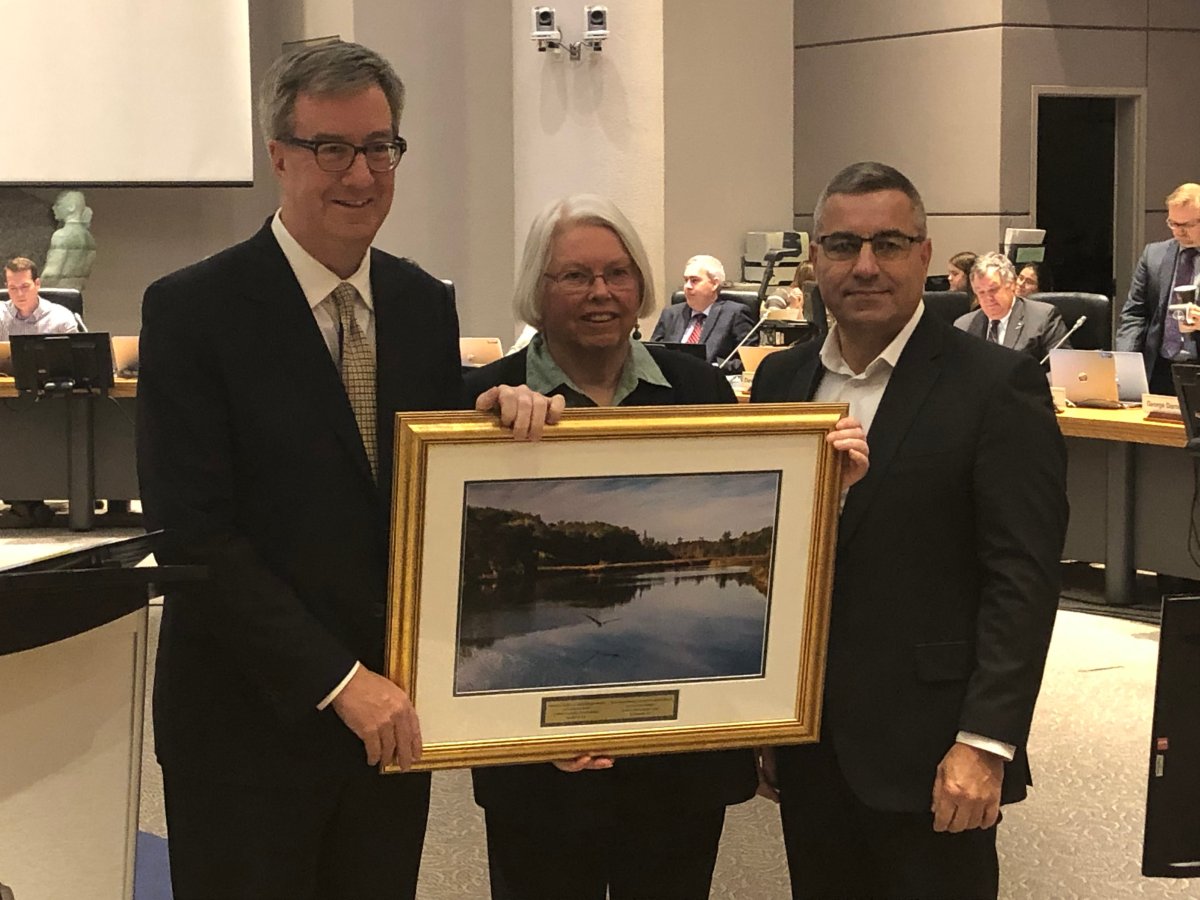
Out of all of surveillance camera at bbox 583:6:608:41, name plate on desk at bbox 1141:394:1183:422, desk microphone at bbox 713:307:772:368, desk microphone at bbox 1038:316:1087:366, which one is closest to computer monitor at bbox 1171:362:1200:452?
name plate on desk at bbox 1141:394:1183:422

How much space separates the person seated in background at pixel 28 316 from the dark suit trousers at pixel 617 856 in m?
7.99

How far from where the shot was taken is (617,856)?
235cm

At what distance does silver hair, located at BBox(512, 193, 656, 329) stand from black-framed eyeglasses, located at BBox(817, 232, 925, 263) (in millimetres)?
291

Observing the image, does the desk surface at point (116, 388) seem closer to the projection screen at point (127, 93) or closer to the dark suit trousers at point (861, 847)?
the projection screen at point (127, 93)

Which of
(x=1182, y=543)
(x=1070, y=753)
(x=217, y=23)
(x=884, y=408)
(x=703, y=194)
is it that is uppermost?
(x=217, y=23)

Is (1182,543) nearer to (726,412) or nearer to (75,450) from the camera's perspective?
(726,412)

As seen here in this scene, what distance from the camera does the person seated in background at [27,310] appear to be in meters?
9.80

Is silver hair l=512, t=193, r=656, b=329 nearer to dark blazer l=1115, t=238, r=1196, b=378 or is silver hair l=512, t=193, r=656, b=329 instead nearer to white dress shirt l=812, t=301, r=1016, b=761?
white dress shirt l=812, t=301, r=1016, b=761

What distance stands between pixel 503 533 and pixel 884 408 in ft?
1.85

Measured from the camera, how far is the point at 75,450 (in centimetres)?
929

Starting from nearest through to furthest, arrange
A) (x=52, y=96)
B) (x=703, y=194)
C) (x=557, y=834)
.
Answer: (x=557, y=834), (x=52, y=96), (x=703, y=194)

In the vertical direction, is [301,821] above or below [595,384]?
below

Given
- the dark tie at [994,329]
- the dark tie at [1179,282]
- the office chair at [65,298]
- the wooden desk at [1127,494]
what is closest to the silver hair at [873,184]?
the wooden desk at [1127,494]

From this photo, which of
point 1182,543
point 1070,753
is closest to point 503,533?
point 1070,753
